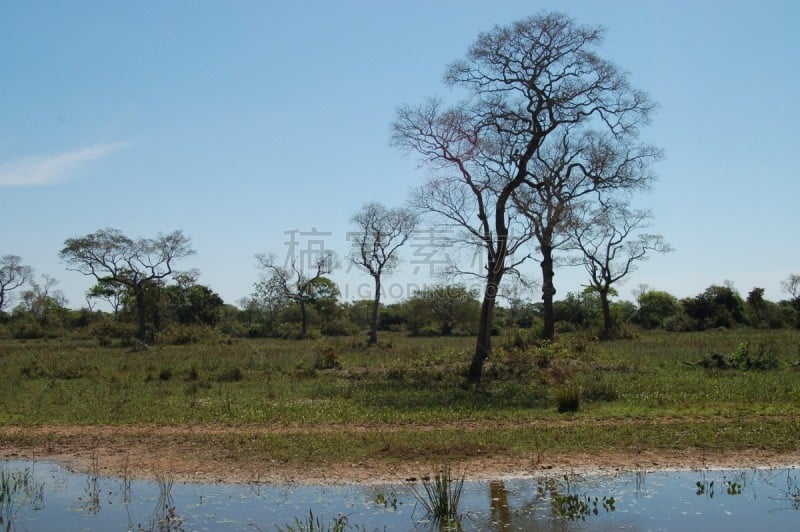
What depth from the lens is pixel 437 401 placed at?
57.2 ft

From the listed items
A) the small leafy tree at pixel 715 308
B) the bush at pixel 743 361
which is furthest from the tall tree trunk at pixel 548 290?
the small leafy tree at pixel 715 308

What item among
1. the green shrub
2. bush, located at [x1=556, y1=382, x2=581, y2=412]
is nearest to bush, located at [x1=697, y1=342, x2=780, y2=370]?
bush, located at [x1=556, y1=382, x2=581, y2=412]

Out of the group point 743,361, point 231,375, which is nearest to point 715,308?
point 743,361

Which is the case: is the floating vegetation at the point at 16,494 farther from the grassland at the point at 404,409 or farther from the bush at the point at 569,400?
the bush at the point at 569,400

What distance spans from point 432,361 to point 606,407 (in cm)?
971

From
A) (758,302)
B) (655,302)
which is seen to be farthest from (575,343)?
(655,302)

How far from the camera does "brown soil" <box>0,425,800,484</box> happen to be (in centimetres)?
1059

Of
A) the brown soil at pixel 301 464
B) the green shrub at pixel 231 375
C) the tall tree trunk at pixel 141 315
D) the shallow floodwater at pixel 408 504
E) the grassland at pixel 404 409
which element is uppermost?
the tall tree trunk at pixel 141 315

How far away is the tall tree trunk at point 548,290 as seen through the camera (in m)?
32.7

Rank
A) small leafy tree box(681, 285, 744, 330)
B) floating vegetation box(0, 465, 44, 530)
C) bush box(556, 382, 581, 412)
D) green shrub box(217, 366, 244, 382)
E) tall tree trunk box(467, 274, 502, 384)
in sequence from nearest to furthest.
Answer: floating vegetation box(0, 465, 44, 530) < bush box(556, 382, 581, 412) < tall tree trunk box(467, 274, 502, 384) < green shrub box(217, 366, 244, 382) < small leafy tree box(681, 285, 744, 330)

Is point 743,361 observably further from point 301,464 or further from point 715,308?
point 715,308

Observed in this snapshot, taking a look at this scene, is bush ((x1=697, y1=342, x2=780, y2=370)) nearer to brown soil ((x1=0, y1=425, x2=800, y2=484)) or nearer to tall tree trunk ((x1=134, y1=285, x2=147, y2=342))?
brown soil ((x1=0, y1=425, x2=800, y2=484))

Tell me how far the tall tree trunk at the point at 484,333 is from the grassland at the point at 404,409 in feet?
2.11

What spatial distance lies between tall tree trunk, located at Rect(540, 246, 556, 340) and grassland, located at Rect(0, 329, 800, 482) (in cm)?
615
